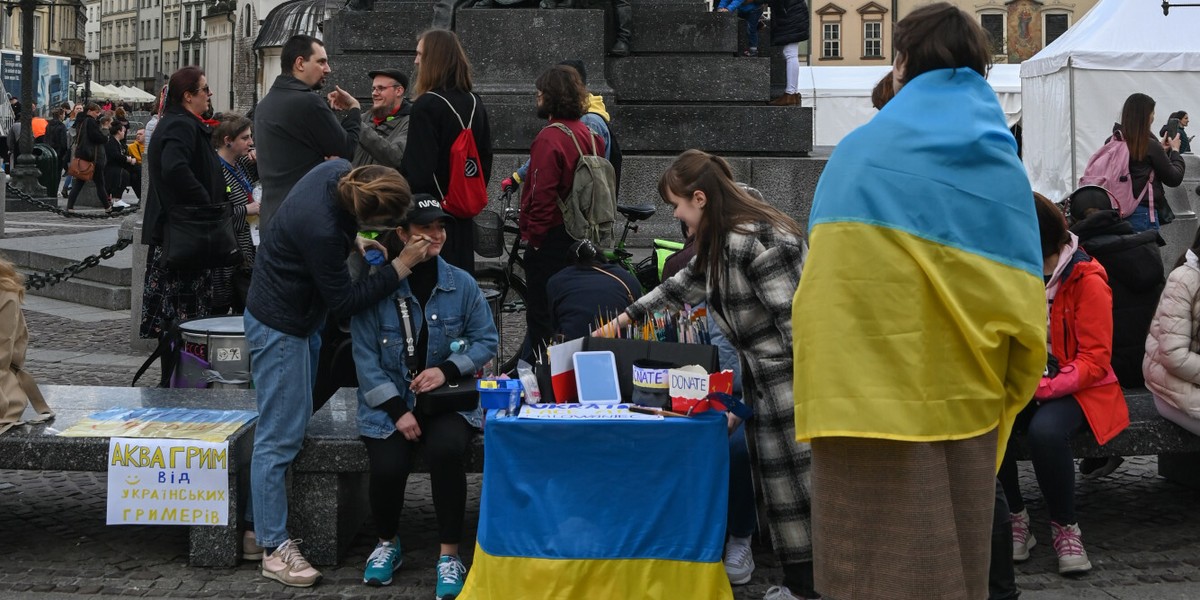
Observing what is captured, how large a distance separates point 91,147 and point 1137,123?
17.5m

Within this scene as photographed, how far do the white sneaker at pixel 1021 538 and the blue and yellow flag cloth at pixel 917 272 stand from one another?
2187 millimetres

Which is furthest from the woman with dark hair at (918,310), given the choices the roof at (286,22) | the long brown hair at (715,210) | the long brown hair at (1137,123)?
the roof at (286,22)

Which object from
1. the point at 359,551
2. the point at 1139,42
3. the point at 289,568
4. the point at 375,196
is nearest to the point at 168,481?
the point at 289,568

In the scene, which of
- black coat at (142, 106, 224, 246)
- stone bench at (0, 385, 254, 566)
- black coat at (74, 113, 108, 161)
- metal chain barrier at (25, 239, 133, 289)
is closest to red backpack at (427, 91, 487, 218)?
black coat at (142, 106, 224, 246)

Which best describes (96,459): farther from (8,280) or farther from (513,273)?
(513,273)

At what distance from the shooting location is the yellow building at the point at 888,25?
222 feet

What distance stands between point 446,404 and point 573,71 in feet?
9.08

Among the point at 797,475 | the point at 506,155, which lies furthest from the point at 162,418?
the point at 506,155

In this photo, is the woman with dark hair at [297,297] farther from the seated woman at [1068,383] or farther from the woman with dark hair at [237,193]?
the woman with dark hair at [237,193]

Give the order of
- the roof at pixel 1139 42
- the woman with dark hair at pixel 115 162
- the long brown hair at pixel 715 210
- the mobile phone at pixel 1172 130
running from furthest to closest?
the woman with dark hair at pixel 115 162 → the roof at pixel 1139 42 → the mobile phone at pixel 1172 130 → the long brown hair at pixel 715 210

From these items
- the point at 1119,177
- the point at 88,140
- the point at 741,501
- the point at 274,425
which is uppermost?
the point at 88,140

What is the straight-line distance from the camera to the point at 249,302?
5.21 metres

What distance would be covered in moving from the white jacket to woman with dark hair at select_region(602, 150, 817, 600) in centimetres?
160

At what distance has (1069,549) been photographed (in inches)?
205
